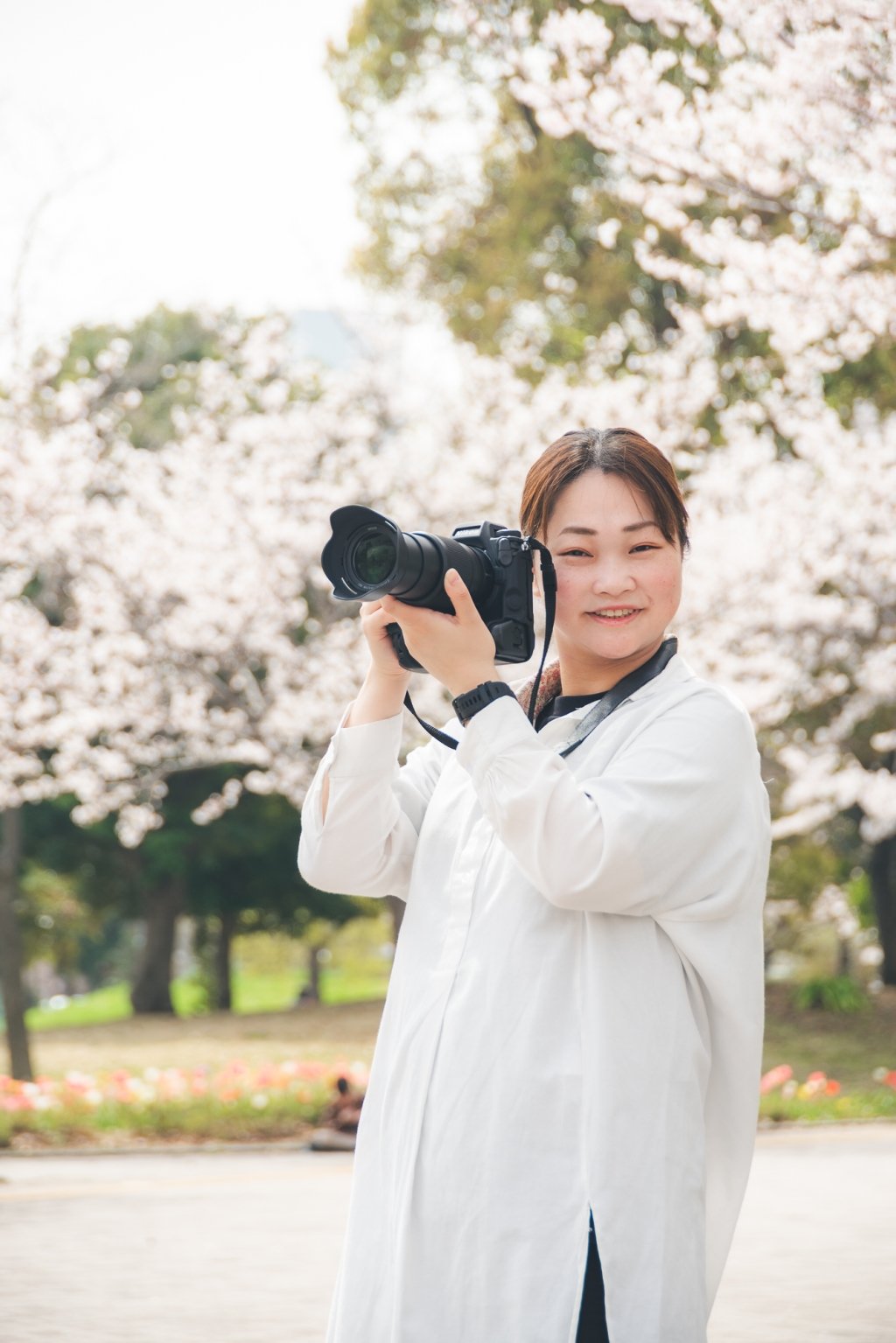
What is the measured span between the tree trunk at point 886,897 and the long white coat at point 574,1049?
783 inches

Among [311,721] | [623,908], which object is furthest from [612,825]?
[311,721]

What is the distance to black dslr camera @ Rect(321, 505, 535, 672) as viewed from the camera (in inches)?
82.0

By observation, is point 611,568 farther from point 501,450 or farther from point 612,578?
point 501,450

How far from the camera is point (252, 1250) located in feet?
20.8

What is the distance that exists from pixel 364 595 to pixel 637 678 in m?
0.41

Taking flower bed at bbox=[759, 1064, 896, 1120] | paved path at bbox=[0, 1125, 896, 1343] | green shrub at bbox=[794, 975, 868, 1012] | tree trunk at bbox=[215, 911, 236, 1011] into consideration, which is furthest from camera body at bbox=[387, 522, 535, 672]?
tree trunk at bbox=[215, 911, 236, 1011]

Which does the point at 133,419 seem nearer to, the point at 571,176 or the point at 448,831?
the point at 571,176

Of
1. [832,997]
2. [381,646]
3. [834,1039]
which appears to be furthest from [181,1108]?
[832,997]

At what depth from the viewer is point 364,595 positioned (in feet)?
6.89

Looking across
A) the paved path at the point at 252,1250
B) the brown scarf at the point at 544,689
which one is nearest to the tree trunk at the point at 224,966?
the paved path at the point at 252,1250

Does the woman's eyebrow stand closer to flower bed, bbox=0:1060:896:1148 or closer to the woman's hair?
the woman's hair

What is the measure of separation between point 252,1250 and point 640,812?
4962 mm

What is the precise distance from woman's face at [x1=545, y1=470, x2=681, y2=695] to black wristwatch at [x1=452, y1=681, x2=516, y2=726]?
0.22 m

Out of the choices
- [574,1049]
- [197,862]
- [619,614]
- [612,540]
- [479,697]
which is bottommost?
[197,862]
